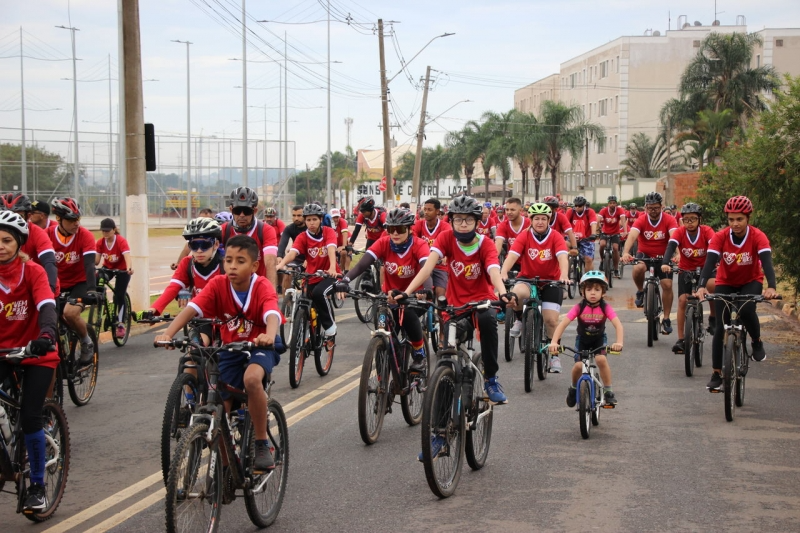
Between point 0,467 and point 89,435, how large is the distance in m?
2.91

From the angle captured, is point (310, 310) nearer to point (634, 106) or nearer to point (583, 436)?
point (583, 436)

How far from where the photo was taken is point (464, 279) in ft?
28.6

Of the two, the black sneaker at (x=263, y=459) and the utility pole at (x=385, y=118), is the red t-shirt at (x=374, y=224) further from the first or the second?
the utility pole at (x=385, y=118)

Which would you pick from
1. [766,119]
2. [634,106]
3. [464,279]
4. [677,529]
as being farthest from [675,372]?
[634,106]

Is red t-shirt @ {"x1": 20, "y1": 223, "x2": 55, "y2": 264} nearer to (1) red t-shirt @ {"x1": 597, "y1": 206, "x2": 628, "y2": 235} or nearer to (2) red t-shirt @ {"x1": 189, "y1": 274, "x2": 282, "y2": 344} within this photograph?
(2) red t-shirt @ {"x1": 189, "y1": 274, "x2": 282, "y2": 344}

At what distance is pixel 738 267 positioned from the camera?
10617 millimetres

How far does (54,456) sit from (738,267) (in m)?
7.37

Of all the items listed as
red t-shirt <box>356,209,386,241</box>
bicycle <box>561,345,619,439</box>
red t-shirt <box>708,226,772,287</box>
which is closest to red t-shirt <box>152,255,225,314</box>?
bicycle <box>561,345,619,439</box>

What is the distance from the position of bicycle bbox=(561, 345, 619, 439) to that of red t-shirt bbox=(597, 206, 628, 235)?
49.7 feet

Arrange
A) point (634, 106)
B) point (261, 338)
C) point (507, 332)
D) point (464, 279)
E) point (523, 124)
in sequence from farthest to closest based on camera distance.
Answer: point (634, 106)
point (523, 124)
point (507, 332)
point (464, 279)
point (261, 338)

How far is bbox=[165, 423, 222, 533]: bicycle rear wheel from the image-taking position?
197 inches

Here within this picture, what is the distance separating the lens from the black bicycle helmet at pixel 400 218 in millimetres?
9602

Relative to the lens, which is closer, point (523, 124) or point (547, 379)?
point (547, 379)

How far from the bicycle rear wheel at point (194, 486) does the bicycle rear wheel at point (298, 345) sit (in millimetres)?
5405
